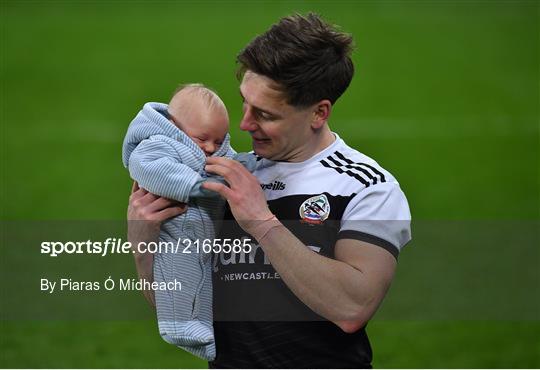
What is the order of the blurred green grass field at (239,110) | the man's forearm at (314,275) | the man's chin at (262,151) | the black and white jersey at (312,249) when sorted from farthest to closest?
the blurred green grass field at (239,110)
the man's chin at (262,151)
the black and white jersey at (312,249)
the man's forearm at (314,275)

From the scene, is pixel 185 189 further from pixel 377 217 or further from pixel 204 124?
pixel 377 217

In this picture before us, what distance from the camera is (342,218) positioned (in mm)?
4289

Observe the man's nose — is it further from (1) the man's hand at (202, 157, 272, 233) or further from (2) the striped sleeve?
(2) the striped sleeve

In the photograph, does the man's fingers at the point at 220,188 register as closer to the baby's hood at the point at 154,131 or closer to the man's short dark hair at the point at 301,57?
the baby's hood at the point at 154,131

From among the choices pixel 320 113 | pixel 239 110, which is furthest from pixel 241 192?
pixel 239 110

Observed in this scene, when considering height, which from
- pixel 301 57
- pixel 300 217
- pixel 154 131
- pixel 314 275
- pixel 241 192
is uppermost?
pixel 301 57

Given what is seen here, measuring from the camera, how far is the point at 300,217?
435 centimetres

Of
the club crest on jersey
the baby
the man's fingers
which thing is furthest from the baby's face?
the club crest on jersey

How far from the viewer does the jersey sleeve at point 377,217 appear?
Answer: 4.20m

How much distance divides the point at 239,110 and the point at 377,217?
17.4 meters

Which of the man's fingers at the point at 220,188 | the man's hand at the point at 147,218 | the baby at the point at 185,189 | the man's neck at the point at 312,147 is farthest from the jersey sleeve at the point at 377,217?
the man's hand at the point at 147,218

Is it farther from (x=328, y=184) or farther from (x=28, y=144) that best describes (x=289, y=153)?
(x=28, y=144)

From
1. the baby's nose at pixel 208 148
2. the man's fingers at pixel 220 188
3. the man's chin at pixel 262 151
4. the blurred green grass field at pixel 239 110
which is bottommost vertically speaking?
the blurred green grass field at pixel 239 110

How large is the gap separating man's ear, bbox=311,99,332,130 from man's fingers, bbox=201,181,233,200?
1.53ft
